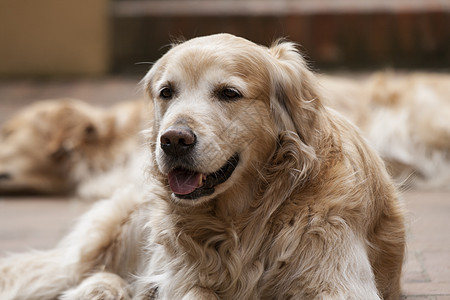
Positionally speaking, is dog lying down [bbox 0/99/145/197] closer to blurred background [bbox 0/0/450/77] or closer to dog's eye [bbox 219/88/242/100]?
blurred background [bbox 0/0/450/77]

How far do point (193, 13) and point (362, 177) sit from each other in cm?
710

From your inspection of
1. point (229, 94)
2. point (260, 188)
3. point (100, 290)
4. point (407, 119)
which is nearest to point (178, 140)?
point (229, 94)

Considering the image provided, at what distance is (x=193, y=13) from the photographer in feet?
31.2

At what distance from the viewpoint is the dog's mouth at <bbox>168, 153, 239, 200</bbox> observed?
2.64 meters

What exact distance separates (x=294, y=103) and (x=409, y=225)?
833 mm

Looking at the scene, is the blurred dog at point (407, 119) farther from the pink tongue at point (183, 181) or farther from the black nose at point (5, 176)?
the pink tongue at point (183, 181)

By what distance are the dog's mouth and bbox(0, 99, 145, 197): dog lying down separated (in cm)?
400

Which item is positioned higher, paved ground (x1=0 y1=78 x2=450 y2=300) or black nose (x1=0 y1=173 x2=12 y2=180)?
paved ground (x1=0 y1=78 x2=450 y2=300)

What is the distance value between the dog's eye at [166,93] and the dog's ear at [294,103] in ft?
1.34

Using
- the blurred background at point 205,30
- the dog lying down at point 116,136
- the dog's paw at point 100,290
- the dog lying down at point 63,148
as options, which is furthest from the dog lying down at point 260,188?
the blurred background at point 205,30

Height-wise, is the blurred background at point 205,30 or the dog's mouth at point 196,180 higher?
the dog's mouth at point 196,180

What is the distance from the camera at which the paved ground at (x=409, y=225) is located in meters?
3.29

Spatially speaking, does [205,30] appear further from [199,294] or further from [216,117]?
[199,294]

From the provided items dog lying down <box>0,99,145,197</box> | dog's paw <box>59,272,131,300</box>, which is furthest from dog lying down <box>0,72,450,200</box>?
dog's paw <box>59,272,131,300</box>
